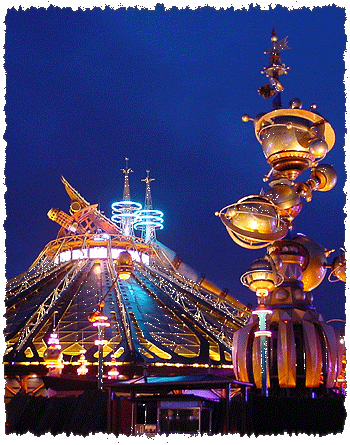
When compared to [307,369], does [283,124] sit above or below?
above

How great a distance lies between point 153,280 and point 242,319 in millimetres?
6627

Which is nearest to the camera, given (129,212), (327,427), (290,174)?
(327,427)

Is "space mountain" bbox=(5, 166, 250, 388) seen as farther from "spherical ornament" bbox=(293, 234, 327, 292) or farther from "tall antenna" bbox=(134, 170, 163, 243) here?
"spherical ornament" bbox=(293, 234, 327, 292)

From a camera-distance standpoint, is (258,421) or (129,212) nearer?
(258,421)

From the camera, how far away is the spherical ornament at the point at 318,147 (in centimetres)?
1496

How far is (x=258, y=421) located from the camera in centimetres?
1430

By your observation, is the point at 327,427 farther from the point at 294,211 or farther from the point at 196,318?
the point at 196,318

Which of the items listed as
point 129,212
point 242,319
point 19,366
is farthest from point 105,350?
point 129,212

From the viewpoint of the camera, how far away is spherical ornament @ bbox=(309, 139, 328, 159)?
1496 cm

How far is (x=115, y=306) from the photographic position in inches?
1457

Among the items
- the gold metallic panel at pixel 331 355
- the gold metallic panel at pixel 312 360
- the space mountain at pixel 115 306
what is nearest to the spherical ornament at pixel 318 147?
the gold metallic panel at pixel 331 355

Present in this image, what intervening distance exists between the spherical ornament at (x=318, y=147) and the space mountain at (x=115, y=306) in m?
8.11

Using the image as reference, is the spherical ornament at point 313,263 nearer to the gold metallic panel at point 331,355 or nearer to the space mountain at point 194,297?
the space mountain at point 194,297


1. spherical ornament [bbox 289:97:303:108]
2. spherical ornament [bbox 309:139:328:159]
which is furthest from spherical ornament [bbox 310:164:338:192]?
spherical ornament [bbox 289:97:303:108]
